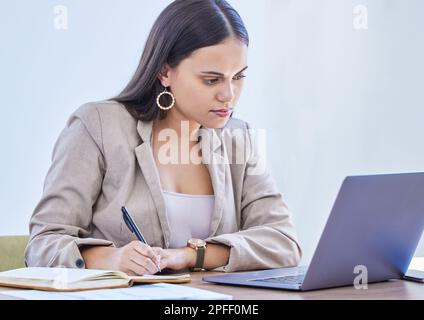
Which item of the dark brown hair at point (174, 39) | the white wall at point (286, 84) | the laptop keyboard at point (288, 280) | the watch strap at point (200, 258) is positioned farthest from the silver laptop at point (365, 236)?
the white wall at point (286, 84)

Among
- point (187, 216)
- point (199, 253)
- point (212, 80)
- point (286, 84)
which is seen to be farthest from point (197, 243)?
point (286, 84)

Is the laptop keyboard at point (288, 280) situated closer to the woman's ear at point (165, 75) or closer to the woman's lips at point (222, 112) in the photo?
the woman's lips at point (222, 112)

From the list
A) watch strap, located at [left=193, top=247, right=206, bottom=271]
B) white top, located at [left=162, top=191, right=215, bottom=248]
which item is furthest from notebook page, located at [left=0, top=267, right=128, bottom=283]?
white top, located at [left=162, top=191, right=215, bottom=248]

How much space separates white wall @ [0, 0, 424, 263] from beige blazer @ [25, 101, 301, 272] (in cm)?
122

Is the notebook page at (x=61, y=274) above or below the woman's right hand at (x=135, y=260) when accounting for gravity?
Answer: above

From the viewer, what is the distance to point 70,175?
1869 millimetres

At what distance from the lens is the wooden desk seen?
4.02 feet

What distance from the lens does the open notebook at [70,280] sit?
126cm

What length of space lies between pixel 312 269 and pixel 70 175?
31.2 inches

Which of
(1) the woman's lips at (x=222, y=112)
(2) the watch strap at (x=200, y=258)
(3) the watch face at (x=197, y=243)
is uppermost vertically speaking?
(1) the woman's lips at (x=222, y=112)

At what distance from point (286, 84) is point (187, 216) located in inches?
73.0

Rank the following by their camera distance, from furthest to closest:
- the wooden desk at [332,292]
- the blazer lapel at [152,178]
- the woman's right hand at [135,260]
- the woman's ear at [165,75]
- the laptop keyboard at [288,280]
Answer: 1. the woman's ear at [165,75]
2. the blazer lapel at [152,178]
3. the woman's right hand at [135,260]
4. the laptop keyboard at [288,280]
5. the wooden desk at [332,292]
